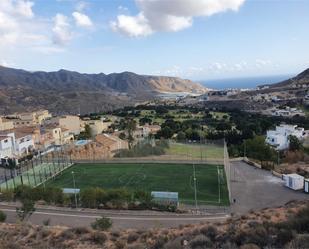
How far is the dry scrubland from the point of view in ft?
33.7

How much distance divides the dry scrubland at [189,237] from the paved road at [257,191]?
20.2 feet

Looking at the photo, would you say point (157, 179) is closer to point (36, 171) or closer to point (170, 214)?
point (170, 214)

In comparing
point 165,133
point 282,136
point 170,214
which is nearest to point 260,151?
point 282,136

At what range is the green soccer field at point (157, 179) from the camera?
26172 millimetres

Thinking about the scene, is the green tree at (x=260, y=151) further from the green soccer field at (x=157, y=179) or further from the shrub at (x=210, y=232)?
the shrub at (x=210, y=232)

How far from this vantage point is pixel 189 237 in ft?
40.2

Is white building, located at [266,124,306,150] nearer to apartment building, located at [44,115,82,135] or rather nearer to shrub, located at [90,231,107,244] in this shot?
apartment building, located at [44,115,82,135]

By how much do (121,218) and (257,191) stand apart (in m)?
10.7

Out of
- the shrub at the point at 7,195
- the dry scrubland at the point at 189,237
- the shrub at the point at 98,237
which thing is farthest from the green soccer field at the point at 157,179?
the shrub at the point at 98,237

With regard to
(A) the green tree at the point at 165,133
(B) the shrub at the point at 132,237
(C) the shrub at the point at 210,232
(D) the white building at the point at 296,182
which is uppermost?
(C) the shrub at the point at 210,232

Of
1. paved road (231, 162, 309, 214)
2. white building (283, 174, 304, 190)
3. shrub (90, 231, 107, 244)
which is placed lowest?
paved road (231, 162, 309, 214)

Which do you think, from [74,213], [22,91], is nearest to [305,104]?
[74,213]

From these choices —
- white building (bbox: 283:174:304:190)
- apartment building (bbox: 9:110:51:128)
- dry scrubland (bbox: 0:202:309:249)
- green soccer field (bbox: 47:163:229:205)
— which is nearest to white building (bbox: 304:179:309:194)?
white building (bbox: 283:174:304:190)

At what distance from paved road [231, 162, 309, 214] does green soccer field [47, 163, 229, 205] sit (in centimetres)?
100
